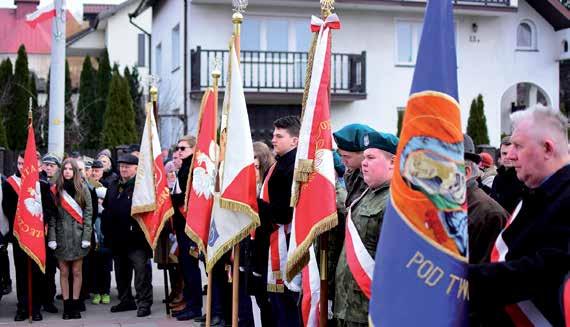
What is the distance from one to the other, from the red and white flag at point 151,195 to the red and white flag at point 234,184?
7.26ft

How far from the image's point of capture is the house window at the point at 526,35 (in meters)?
26.4

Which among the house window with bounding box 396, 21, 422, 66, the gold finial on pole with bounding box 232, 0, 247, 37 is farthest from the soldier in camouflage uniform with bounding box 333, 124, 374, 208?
the house window with bounding box 396, 21, 422, 66

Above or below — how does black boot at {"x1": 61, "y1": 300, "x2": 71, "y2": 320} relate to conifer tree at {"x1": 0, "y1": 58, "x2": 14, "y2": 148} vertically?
below

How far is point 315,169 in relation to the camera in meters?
5.66

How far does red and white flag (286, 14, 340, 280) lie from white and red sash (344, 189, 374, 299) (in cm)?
61

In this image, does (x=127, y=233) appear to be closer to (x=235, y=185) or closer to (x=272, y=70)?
(x=235, y=185)

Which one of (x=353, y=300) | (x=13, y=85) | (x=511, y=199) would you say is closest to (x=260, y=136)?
(x=13, y=85)

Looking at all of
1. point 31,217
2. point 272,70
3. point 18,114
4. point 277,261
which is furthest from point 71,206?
point 18,114

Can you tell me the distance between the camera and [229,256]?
8375 mm

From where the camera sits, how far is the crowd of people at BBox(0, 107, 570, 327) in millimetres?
3479

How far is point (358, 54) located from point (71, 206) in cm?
1535

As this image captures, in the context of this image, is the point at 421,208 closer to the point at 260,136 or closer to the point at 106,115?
the point at 260,136

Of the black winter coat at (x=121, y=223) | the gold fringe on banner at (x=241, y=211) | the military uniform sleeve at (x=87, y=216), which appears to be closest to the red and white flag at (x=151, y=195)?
the black winter coat at (x=121, y=223)

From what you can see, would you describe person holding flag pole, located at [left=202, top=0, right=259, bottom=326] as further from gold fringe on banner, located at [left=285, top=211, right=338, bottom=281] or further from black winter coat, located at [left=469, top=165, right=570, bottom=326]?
black winter coat, located at [left=469, top=165, right=570, bottom=326]
